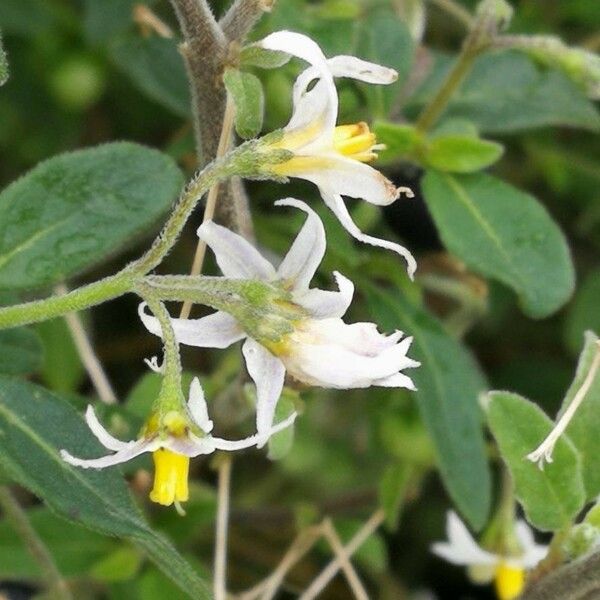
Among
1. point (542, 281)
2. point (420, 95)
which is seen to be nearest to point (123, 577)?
point (542, 281)

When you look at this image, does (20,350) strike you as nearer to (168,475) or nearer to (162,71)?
(168,475)

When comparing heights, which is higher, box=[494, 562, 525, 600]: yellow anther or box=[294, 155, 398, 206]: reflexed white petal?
box=[294, 155, 398, 206]: reflexed white petal

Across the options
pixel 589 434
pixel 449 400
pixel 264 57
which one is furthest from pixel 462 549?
pixel 264 57

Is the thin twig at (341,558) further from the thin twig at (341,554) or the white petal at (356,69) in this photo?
the white petal at (356,69)

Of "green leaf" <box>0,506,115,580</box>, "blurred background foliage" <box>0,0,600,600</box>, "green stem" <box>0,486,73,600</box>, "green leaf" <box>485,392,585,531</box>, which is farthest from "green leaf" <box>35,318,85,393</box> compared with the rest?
"green leaf" <box>485,392,585,531</box>

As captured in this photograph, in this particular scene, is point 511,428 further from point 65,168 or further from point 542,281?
point 65,168

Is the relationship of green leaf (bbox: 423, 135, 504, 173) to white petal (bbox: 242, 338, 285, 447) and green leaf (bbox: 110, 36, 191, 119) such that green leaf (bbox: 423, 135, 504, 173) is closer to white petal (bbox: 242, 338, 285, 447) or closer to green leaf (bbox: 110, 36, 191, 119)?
green leaf (bbox: 110, 36, 191, 119)

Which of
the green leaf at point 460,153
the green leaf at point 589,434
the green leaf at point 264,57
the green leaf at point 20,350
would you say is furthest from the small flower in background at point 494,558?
the green leaf at point 264,57

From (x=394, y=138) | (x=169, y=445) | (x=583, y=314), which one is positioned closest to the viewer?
(x=169, y=445)
